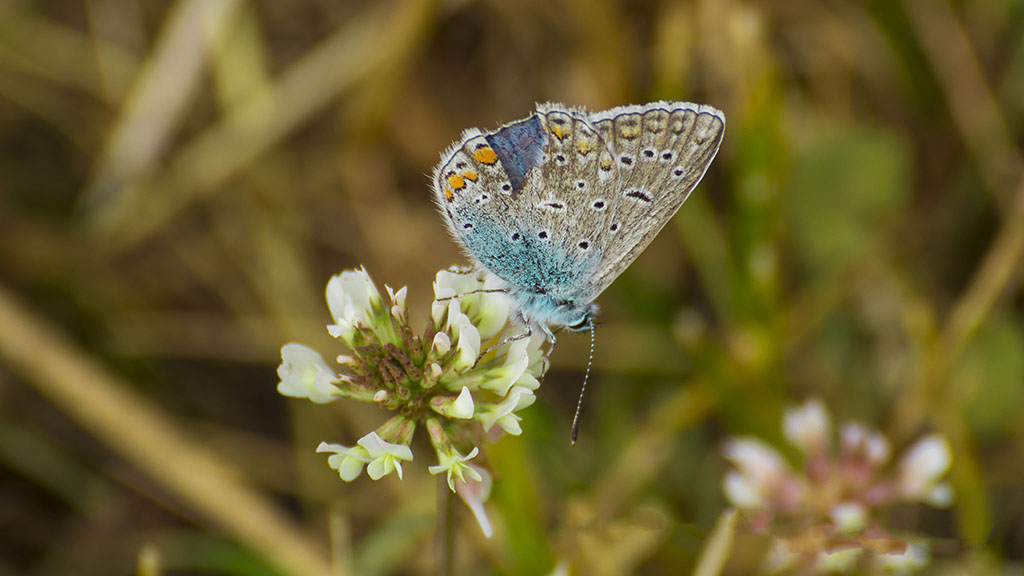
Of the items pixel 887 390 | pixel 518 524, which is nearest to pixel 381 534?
pixel 518 524

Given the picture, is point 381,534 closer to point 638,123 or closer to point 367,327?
point 367,327

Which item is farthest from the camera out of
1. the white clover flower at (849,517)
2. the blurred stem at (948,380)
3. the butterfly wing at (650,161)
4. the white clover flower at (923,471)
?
the blurred stem at (948,380)

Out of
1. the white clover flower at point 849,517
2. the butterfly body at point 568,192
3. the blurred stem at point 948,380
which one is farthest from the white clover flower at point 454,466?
the blurred stem at point 948,380

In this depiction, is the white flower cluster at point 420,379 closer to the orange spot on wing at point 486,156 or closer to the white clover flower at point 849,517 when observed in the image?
the orange spot on wing at point 486,156

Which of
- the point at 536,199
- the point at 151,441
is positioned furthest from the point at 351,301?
the point at 151,441

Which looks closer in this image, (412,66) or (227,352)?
(227,352)

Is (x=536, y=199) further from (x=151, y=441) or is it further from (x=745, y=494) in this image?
(x=151, y=441)

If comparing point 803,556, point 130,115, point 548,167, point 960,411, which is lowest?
point 803,556
